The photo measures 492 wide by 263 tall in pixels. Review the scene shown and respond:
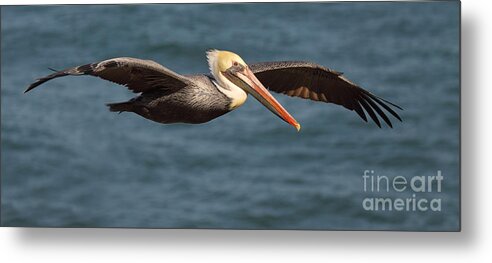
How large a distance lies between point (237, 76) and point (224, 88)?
0.09m

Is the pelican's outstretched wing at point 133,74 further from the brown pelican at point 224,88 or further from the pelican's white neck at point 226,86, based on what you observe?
the pelican's white neck at point 226,86

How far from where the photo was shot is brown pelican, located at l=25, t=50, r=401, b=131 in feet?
19.9

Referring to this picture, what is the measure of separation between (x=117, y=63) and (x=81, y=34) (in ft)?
1.42

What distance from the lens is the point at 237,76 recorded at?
610 cm

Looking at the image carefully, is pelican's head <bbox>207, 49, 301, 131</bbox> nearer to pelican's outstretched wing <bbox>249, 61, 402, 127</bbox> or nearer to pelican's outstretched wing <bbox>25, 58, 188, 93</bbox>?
pelican's outstretched wing <bbox>249, 61, 402, 127</bbox>

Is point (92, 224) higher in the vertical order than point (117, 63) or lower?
lower

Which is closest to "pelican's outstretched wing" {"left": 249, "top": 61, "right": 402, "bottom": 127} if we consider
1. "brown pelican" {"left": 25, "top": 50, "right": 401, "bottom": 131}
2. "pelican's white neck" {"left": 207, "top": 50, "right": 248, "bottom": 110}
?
"brown pelican" {"left": 25, "top": 50, "right": 401, "bottom": 131}

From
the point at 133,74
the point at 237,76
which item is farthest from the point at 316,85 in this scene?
the point at 133,74

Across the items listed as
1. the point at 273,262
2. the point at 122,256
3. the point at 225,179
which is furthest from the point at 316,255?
the point at 122,256

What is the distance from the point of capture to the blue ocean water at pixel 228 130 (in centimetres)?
593

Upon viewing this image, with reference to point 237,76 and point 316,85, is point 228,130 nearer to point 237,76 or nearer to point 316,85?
point 237,76

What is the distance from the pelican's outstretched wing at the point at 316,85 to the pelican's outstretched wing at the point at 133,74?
430 mm

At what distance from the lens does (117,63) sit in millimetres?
5871

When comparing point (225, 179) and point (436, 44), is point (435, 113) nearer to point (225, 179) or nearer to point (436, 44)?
point (436, 44)
